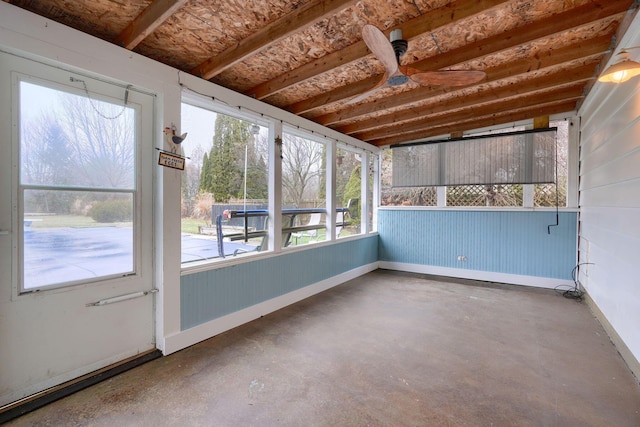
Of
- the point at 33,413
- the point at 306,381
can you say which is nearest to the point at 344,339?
the point at 306,381

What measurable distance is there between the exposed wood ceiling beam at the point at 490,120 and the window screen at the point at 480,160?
17cm

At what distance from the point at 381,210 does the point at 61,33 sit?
17.3 ft

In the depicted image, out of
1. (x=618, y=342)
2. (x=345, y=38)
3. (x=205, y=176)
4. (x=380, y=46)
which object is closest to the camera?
(x=380, y=46)

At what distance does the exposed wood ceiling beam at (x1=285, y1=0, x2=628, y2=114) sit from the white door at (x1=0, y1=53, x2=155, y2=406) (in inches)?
105

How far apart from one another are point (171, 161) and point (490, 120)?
186 inches

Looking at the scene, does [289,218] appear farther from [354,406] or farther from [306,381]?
[354,406]

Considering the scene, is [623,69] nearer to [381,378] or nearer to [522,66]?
[522,66]

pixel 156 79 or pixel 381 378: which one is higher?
pixel 156 79

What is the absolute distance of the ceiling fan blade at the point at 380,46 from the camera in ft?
5.87

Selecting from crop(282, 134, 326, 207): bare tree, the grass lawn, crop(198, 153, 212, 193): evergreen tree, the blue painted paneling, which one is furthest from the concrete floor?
crop(282, 134, 326, 207): bare tree

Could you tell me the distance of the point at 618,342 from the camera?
9.09 ft

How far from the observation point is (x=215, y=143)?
123 inches

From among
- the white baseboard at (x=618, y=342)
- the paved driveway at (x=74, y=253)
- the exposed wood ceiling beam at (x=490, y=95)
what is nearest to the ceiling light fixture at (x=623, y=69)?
the exposed wood ceiling beam at (x=490, y=95)

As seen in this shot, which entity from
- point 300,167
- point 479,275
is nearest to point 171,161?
point 300,167
